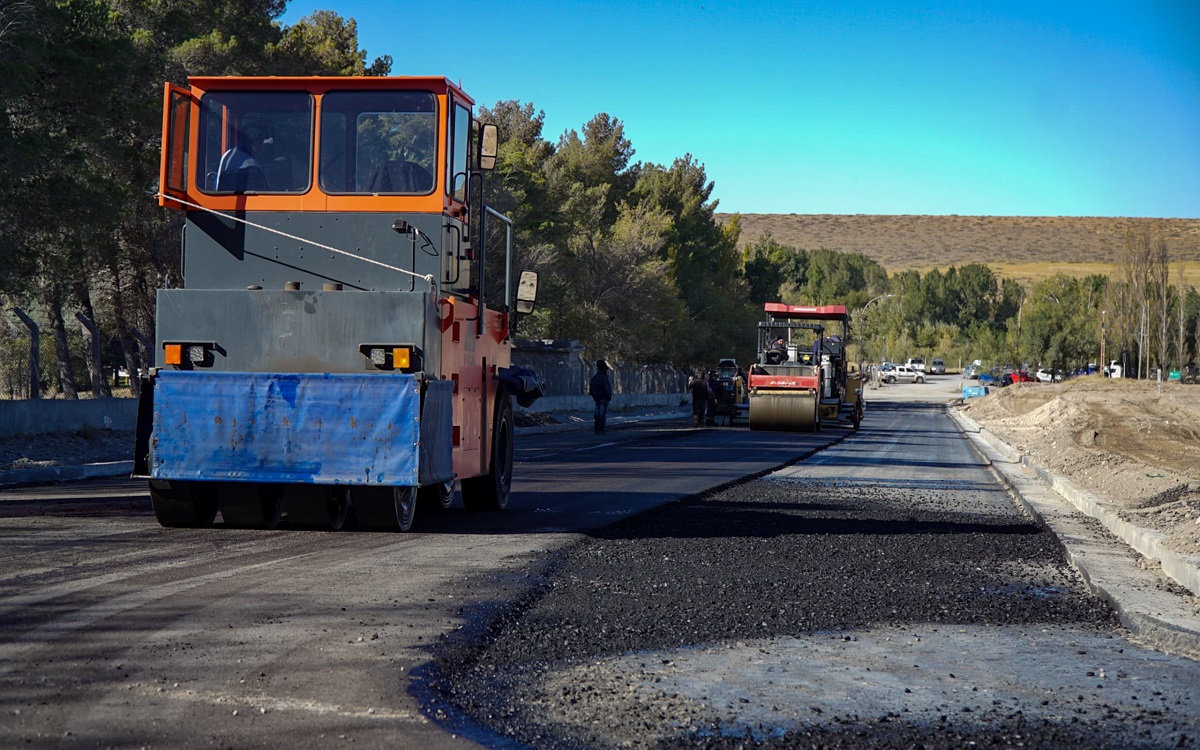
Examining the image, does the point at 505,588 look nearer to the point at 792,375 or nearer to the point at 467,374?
the point at 467,374

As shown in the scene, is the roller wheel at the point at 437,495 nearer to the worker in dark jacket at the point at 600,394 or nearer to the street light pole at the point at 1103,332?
the worker in dark jacket at the point at 600,394

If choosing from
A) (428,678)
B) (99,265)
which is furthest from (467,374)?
(99,265)

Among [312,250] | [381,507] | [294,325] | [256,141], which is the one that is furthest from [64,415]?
[381,507]

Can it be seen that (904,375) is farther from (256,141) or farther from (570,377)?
(256,141)

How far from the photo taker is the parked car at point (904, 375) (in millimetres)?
118938

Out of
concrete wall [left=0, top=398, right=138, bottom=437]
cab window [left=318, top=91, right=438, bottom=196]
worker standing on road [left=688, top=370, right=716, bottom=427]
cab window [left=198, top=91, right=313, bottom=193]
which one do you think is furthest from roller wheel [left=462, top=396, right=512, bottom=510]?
worker standing on road [left=688, top=370, right=716, bottom=427]

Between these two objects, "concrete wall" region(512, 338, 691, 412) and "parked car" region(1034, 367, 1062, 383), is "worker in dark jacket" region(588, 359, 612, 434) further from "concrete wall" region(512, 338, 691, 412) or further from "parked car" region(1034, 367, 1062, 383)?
"parked car" region(1034, 367, 1062, 383)

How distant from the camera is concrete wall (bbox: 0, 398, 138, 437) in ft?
61.3

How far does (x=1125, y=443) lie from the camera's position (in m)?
33.4

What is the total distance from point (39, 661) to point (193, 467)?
4290mm

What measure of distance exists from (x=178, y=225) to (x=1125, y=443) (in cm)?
2490

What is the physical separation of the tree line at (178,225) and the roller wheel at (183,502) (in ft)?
5.87

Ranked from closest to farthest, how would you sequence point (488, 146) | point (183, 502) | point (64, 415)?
point (183, 502) < point (488, 146) < point (64, 415)

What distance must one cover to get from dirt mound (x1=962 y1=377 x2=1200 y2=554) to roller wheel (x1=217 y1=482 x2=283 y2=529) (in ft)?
25.2
